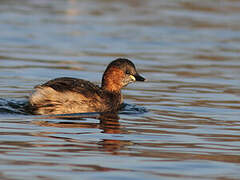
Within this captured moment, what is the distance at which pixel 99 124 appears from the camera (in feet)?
31.5

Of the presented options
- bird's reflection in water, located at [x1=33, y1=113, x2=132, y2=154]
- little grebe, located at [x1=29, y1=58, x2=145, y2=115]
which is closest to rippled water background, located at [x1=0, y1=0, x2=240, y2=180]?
bird's reflection in water, located at [x1=33, y1=113, x2=132, y2=154]

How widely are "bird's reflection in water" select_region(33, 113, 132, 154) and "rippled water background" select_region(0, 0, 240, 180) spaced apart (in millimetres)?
15

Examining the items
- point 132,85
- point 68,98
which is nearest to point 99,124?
point 68,98

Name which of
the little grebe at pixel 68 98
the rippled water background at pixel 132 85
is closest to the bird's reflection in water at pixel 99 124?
the rippled water background at pixel 132 85

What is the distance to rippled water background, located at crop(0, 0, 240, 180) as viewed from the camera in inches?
285

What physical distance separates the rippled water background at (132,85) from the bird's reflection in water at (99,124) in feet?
0.05

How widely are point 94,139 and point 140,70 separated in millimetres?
6562

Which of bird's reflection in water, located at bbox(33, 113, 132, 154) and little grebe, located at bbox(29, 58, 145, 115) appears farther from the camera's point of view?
little grebe, located at bbox(29, 58, 145, 115)

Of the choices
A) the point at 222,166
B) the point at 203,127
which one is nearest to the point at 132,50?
the point at 203,127

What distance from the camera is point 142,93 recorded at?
12.7 meters

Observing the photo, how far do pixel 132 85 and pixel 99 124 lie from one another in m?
4.38

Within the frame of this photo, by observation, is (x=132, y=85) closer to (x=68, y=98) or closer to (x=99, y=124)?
(x=68, y=98)

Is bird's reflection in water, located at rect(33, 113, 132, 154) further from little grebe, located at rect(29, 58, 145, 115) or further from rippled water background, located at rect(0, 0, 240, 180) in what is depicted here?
little grebe, located at rect(29, 58, 145, 115)

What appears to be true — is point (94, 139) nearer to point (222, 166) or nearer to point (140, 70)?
point (222, 166)
